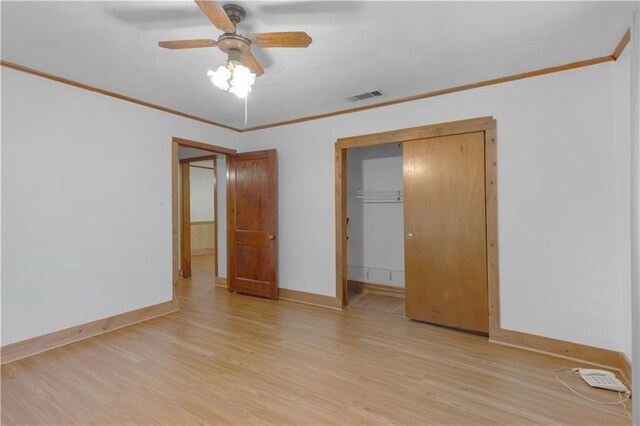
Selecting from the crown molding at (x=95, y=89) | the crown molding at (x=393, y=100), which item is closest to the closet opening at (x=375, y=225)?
the crown molding at (x=393, y=100)

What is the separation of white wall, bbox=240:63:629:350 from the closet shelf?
1.52 metres

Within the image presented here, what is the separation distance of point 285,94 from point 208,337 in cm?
263

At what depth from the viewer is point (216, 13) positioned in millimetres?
1620

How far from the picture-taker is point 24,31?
2.19 m

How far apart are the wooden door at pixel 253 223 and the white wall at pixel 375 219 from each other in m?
1.35

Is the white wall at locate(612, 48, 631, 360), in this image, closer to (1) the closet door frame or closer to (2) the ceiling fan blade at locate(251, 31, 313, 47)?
(1) the closet door frame

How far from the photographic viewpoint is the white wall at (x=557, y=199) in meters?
2.60

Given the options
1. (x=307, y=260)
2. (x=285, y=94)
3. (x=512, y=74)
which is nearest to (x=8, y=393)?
(x=307, y=260)

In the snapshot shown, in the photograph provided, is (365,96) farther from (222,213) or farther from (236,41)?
(222,213)

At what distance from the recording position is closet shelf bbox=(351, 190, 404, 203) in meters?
4.79

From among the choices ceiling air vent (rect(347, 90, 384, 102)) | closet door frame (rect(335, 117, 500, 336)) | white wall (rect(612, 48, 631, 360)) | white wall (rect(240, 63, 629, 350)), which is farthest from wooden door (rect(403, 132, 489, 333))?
white wall (rect(612, 48, 631, 360))

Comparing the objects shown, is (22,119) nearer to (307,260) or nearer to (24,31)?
(24,31)

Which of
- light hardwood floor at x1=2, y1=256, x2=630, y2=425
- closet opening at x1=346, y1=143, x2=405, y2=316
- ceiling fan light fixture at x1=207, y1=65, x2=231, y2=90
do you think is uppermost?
ceiling fan light fixture at x1=207, y1=65, x2=231, y2=90

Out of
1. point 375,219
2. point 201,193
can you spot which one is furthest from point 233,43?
point 201,193
